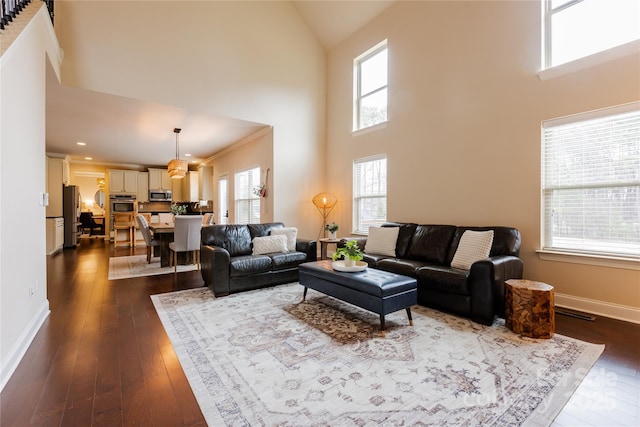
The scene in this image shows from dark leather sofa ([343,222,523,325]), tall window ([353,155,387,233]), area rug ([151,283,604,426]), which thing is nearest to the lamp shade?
tall window ([353,155,387,233])

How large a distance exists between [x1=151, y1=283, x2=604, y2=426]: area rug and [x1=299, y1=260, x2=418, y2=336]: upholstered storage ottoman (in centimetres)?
23

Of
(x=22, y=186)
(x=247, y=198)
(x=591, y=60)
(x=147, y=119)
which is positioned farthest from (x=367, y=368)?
(x=247, y=198)

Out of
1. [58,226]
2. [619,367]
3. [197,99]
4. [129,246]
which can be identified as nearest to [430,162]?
[619,367]

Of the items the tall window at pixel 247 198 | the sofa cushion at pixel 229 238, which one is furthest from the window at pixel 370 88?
the sofa cushion at pixel 229 238

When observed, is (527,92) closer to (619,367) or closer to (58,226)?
(619,367)

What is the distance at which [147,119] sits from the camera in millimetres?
5523

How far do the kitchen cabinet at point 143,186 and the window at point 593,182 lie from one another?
11098 millimetres

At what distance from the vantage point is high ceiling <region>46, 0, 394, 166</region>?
15.5ft

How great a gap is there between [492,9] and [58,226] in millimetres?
10127

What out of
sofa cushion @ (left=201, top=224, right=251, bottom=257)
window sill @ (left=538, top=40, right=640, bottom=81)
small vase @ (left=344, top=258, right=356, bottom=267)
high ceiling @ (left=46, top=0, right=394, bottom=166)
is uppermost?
high ceiling @ (left=46, top=0, right=394, bottom=166)

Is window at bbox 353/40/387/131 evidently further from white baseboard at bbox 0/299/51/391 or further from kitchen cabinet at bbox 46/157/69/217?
kitchen cabinet at bbox 46/157/69/217

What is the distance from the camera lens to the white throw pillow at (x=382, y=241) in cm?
439

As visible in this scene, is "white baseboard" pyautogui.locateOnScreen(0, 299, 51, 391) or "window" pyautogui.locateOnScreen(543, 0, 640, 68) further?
"window" pyautogui.locateOnScreen(543, 0, 640, 68)

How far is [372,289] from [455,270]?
112 centimetres
